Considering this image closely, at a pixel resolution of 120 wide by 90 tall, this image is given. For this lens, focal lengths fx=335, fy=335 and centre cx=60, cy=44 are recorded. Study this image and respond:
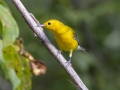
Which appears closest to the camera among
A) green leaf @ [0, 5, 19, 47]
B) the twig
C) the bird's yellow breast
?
green leaf @ [0, 5, 19, 47]

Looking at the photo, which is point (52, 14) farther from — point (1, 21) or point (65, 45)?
point (1, 21)

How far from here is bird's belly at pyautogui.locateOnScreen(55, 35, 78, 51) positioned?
113 inches

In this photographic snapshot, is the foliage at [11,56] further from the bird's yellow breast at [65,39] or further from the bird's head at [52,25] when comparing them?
the bird's yellow breast at [65,39]

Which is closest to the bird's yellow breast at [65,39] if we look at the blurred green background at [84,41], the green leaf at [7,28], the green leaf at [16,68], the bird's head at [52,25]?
the bird's head at [52,25]

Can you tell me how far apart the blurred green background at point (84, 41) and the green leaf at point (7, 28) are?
339 centimetres

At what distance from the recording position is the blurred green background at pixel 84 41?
529cm

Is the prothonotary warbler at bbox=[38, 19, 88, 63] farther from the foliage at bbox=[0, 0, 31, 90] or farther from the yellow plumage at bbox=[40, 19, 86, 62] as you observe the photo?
the foliage at bbox=[0, 0, 31, 90]

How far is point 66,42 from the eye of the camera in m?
2.99

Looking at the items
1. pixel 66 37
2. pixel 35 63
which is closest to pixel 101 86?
pixel 66 37

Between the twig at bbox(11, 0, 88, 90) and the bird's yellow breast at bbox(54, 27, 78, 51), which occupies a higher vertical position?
the bird's yellow breast at bbox(54, 27, 78, 51)

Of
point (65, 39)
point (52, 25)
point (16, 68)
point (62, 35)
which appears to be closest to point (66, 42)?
point (65, 39)

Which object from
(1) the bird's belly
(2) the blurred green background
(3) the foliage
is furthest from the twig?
(2) the blurred green background

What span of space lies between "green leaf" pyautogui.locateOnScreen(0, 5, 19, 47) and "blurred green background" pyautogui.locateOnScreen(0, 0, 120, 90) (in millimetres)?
3389

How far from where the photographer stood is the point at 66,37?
10.0 feet
